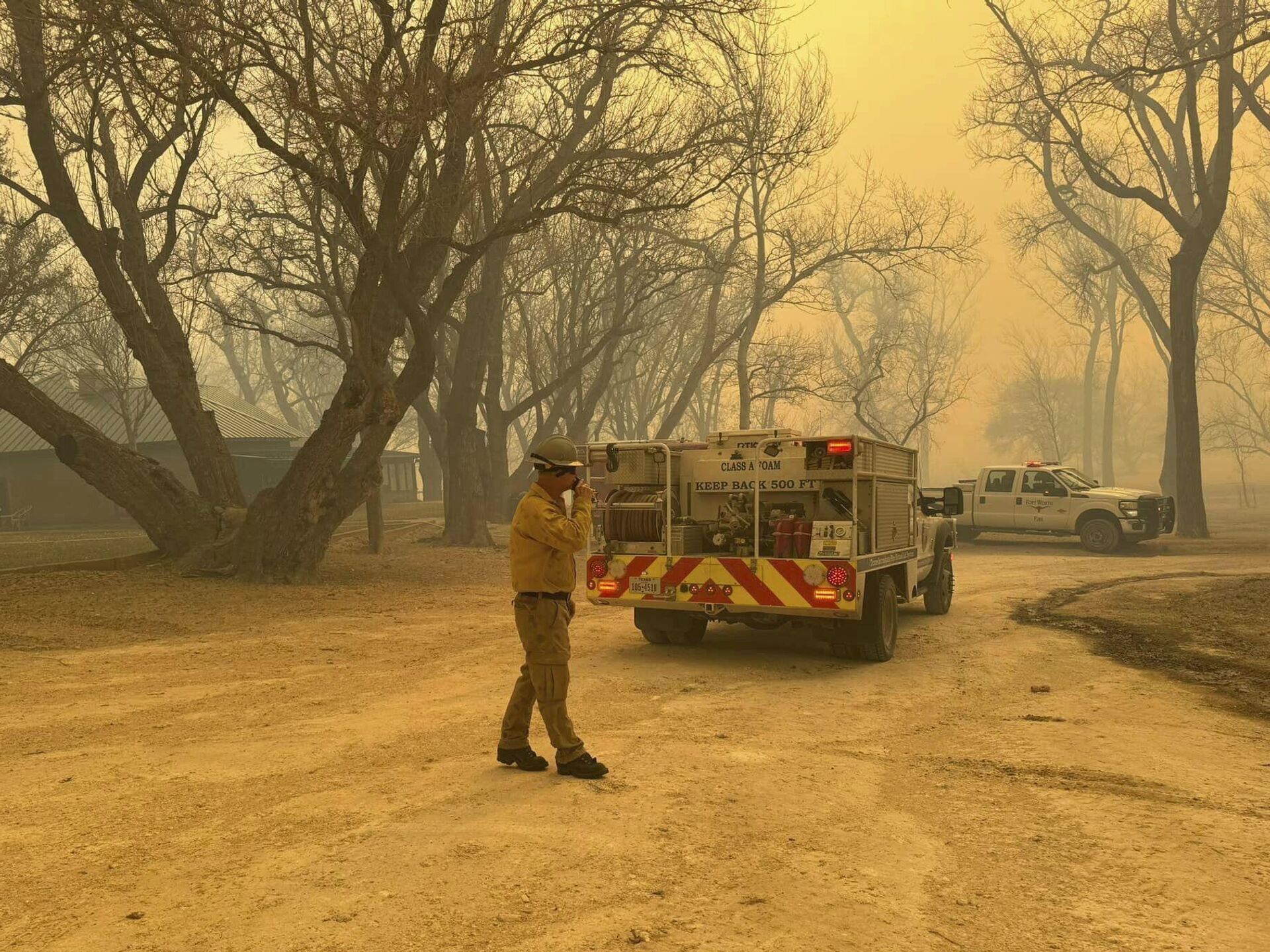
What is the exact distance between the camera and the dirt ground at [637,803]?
4.42 meters

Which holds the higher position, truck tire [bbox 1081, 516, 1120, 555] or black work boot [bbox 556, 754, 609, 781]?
truck tire [bbox 1081, 516, 1120, 555]

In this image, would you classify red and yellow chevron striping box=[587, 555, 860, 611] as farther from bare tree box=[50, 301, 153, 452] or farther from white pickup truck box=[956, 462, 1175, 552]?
bare tree box=[50, 301, 153, 452]

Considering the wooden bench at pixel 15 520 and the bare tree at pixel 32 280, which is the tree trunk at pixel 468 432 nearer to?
the bare tree at pixel 32 280

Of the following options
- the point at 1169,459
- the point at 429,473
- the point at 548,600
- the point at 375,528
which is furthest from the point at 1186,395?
the point at 429,473

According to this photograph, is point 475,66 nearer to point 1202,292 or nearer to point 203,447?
point 203,447

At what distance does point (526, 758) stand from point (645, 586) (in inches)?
171

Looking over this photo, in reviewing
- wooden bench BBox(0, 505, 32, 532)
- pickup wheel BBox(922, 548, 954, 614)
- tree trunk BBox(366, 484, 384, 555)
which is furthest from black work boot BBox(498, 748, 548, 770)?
wooden bench BBox(0, 505, 32, 532)

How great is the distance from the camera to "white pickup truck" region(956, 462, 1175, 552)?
84.3ft

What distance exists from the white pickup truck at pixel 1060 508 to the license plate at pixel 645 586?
53.9 ft

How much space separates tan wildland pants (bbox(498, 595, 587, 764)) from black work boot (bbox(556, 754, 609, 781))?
1.2 inches

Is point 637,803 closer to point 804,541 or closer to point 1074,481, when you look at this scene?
point 804,541

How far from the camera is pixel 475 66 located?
14.6m

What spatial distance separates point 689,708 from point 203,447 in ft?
43.4

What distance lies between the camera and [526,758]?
21.8 feet
